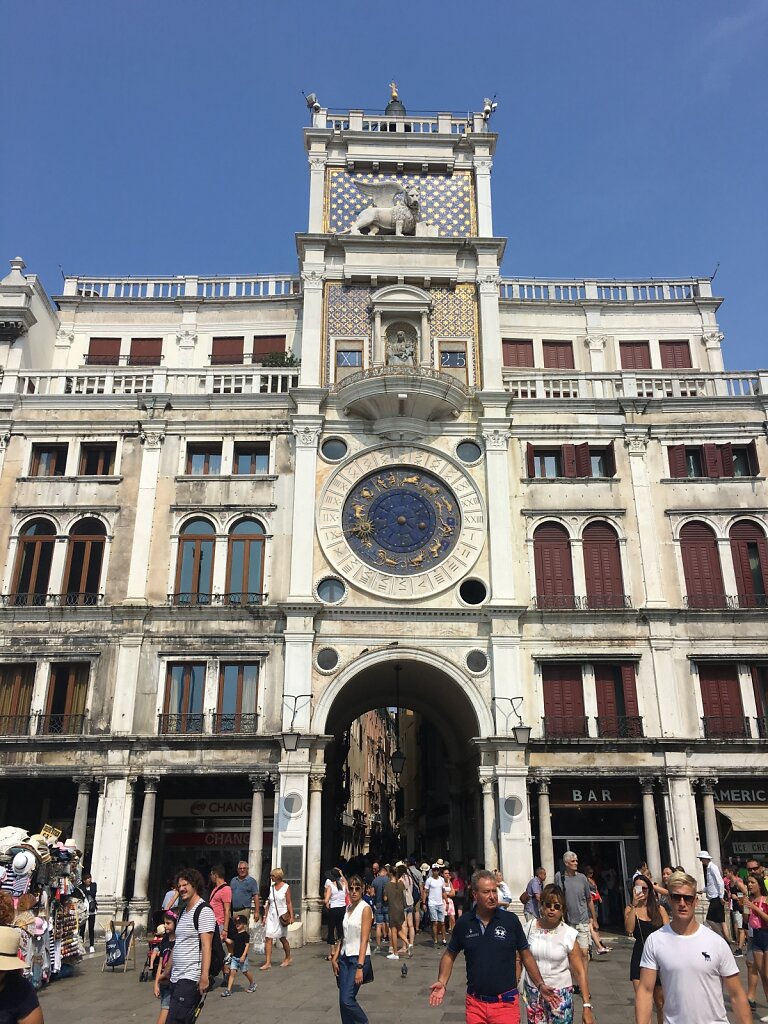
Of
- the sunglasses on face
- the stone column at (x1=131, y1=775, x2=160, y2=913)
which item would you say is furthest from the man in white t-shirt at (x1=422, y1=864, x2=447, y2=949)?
the sunglasses on face

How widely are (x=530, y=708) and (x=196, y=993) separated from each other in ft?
66.1

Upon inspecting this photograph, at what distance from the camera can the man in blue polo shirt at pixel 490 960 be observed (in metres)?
8.31

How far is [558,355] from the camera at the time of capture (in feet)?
122

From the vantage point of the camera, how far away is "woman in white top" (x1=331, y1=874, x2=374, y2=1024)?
11344 millimetres

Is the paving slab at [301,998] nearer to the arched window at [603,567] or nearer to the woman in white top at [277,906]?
the woman in white top at [277,906]

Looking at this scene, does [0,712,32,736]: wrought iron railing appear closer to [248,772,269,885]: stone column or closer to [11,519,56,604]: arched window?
[11,519,56,604]: arched window

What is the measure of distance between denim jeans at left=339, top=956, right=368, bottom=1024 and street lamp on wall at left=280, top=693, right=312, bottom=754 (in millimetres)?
14904

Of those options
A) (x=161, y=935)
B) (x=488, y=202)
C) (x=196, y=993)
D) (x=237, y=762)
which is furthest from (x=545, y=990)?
(x=488, y=202)

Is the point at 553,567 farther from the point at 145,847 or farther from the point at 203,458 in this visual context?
the point at 145,847

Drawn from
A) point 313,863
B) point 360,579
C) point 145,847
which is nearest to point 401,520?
point 360,579

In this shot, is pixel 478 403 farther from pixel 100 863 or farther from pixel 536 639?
pixel 100 863

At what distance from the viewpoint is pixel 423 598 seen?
96.8 feet

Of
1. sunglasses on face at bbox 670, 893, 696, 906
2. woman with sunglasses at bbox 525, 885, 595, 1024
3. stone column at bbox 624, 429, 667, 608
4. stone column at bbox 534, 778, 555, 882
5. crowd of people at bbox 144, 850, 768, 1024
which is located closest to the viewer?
crowd of people at bbox 144, 850, 768, 1024

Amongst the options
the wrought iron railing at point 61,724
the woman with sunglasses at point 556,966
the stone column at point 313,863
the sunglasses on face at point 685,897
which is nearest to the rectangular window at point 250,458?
the wrought iron railing at point 61,724
